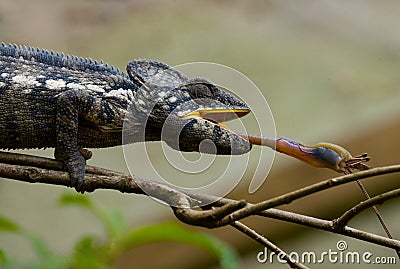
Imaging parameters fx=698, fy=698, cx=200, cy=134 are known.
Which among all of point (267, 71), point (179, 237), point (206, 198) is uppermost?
point (267, 71)

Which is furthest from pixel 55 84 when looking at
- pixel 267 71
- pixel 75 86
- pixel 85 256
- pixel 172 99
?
pixel 267 71

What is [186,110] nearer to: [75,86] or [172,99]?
[172,99]

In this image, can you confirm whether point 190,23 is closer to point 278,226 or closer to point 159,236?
point 278,226

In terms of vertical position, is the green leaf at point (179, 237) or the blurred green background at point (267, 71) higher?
the blurred green background at point (267, 71)
